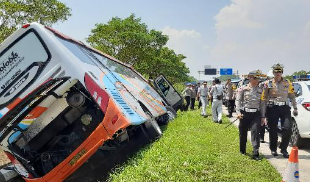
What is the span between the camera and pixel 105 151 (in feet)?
21.2

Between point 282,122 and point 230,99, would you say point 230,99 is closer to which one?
point 230,99

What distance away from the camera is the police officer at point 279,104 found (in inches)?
258

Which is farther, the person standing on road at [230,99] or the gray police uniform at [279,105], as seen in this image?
the person standing on road at [230,99]

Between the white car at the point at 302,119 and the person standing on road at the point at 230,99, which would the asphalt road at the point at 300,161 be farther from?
the person standing on road at the point at 230,99

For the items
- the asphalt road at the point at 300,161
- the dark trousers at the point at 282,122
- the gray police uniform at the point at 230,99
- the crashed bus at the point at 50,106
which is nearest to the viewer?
the crashed bus at the point at 50,106

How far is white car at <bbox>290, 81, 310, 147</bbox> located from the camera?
6902 mm

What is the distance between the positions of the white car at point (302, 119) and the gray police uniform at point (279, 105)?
516 mm

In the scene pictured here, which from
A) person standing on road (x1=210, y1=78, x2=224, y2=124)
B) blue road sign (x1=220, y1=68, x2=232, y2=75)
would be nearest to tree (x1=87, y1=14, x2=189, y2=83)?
person standing on road (x1=210, y1=78, x2=224, y2=124)

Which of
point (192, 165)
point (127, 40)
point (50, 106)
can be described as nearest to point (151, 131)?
point (192, 165)

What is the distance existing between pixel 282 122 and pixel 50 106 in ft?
14.7

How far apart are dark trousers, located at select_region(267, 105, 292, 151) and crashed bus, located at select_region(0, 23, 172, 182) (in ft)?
9.72

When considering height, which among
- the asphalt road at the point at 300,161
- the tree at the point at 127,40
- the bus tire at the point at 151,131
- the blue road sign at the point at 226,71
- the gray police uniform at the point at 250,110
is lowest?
the asphalt road at the point at 300,161

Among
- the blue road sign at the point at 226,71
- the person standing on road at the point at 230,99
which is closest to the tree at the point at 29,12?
the person standing on road at the point at 230,99

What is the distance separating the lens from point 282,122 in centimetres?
664
